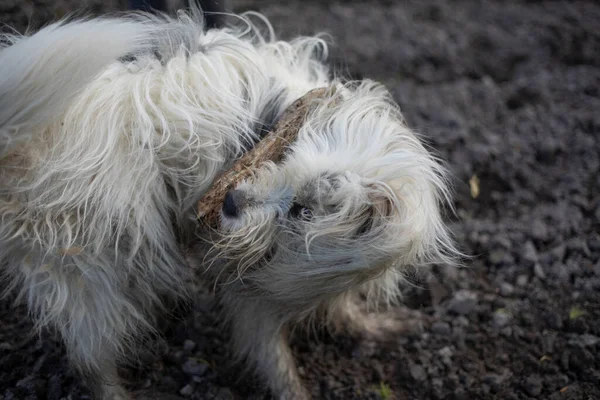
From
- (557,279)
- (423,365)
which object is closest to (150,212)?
(423,365)

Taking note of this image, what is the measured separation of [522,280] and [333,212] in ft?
4.56

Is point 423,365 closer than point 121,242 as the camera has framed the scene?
No

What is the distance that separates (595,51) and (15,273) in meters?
4.04

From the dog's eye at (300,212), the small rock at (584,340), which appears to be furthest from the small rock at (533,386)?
the dog's eye at (300,212)

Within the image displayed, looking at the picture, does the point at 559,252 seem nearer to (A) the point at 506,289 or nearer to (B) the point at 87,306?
(A) the point at 506,289

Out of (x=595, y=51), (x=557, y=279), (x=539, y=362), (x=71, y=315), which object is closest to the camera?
(x=71, y=315)

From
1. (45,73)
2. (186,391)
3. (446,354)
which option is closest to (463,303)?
(446,354)

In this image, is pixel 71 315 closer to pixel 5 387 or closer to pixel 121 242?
pixel 121 242

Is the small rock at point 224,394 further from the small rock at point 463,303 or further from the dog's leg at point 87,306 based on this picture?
the small rock at point 463,303

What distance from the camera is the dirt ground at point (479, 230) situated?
7.95 feet

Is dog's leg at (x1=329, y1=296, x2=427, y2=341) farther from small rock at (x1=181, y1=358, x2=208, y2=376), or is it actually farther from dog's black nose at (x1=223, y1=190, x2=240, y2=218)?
dog's black nose at (x1=223, y1=190, x2=240, y2=218)

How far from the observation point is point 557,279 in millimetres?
2807

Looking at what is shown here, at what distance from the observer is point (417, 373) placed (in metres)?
2.46

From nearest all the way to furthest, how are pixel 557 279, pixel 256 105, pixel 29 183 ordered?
pixel 29 183 < pixel 256 105 < pixel 557 279
